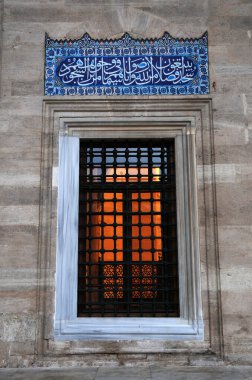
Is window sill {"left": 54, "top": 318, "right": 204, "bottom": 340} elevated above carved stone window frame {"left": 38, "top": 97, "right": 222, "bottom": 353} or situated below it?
below

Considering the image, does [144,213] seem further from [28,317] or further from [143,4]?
[143,4]

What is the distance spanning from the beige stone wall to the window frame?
250mm

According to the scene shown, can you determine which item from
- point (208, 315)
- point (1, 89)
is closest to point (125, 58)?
point (1, 89)

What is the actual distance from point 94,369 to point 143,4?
160 inches

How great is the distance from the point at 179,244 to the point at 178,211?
0.36m

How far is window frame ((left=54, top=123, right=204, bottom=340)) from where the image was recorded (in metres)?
4.64

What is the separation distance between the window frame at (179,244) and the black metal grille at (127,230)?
0.14 m

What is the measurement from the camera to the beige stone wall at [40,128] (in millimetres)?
4645

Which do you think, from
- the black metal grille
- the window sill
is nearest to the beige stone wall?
the window sill

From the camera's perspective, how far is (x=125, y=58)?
5.23 meters

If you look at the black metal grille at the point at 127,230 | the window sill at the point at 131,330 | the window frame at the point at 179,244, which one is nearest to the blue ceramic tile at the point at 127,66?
the window frame at the point at 179,244

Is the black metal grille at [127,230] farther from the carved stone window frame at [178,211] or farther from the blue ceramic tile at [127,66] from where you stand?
the blue ceramic tile at [127,66]

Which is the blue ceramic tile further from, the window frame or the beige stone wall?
the window frame

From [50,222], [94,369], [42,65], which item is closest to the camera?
[94,369]
